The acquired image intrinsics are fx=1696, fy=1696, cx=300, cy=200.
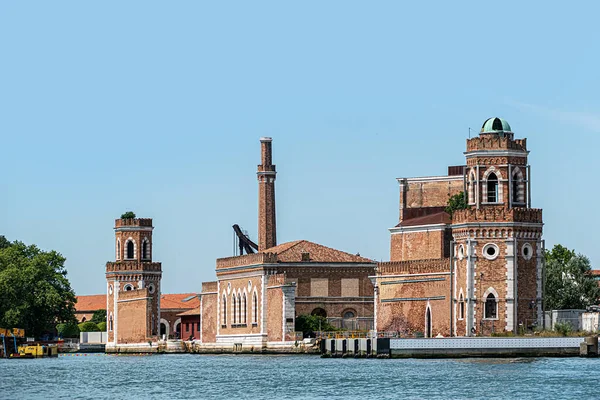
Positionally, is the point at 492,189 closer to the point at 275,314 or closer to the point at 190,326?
the point at 275,314

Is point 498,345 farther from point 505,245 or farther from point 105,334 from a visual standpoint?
point 105,334

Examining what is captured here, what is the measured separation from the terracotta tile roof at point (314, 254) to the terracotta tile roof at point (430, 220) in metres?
5.89

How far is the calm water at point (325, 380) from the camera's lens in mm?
69125

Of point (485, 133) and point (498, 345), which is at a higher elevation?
point (485, 133)

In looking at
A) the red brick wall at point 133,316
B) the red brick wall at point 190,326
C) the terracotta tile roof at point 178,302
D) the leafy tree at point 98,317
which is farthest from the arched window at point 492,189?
the leafy tree at point 98,317

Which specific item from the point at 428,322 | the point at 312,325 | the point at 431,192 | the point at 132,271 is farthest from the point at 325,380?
the point at 132,271

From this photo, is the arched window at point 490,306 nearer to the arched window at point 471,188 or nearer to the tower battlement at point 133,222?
the arched window at point 471,188

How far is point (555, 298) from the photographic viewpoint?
115 m

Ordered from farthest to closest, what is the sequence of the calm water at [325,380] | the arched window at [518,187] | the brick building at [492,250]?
the arched window at [518,187], the brick building at [492,250], the calm water at [325,380]

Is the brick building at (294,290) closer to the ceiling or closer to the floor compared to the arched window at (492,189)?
closer to the floor

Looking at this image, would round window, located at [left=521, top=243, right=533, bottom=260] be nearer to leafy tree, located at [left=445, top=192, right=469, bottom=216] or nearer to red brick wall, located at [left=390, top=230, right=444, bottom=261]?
red brick wall, located at [left=390, top=230, right=444, bottom=261]

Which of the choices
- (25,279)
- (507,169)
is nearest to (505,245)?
(507,169)

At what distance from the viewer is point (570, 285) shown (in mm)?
116125

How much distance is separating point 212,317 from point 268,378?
1953 inches
